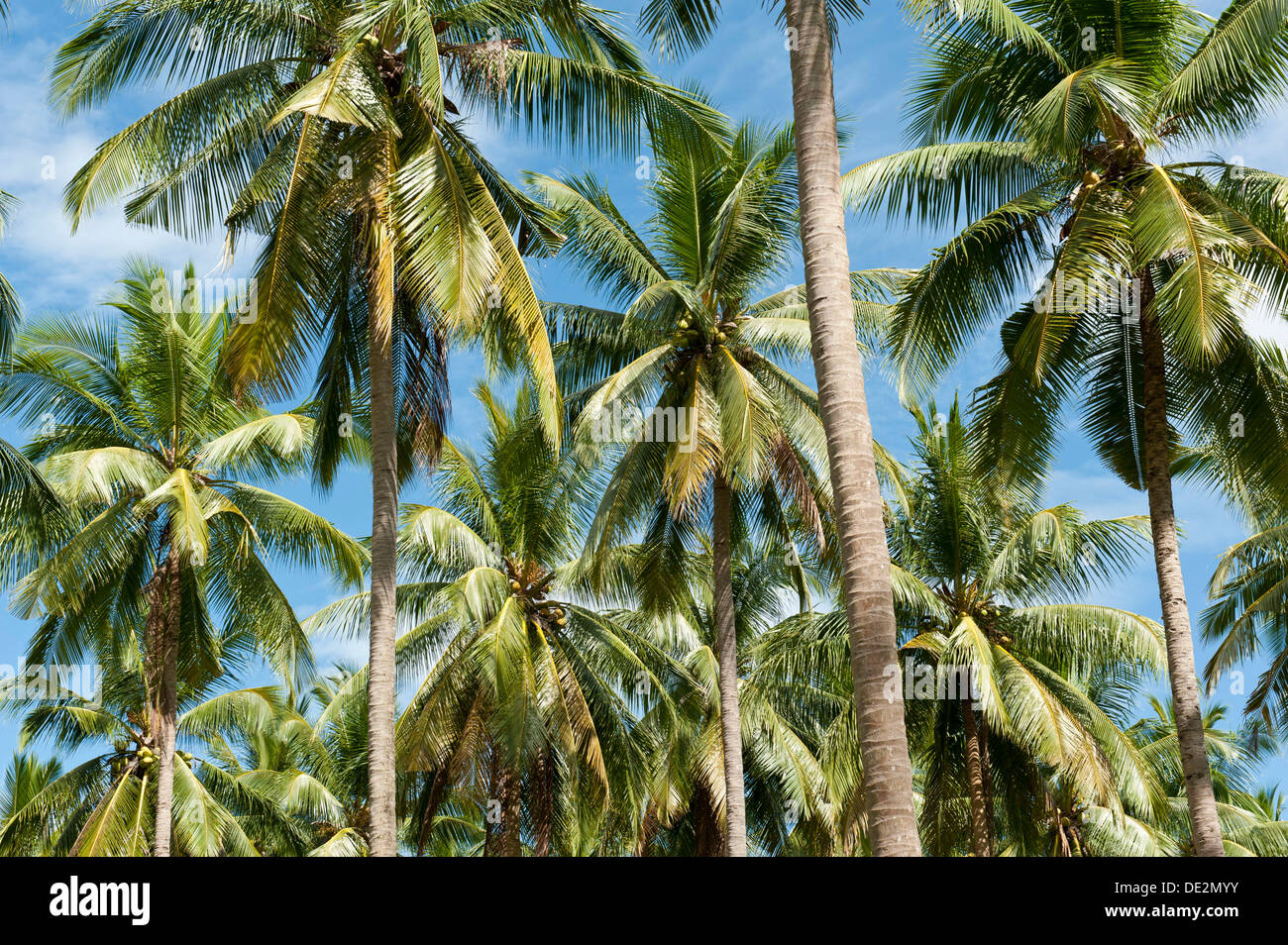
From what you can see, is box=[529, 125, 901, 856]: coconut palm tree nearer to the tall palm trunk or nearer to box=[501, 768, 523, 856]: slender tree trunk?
box=[501, 768, 523, 856]: slender tree trunk

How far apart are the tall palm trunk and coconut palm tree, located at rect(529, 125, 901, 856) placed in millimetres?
7974

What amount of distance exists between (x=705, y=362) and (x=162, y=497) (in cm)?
829

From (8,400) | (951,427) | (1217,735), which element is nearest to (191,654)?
(8,400)

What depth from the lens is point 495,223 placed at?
13102mm

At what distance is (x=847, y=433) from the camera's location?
7660 millimetres

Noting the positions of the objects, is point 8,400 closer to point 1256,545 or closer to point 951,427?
point 951,427

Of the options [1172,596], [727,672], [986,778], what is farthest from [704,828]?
[1172,596]

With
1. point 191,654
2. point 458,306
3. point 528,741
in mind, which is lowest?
point 528,741

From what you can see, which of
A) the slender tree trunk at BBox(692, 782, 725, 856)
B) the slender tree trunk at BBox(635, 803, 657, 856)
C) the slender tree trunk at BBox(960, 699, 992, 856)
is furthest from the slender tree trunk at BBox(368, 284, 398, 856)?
the slender tree trunk at BBox(692, 782, 725, 856)

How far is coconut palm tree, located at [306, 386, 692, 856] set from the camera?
62.2 feet

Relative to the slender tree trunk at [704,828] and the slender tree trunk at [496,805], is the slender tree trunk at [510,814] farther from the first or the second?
the slender tree trunk at [704,828]

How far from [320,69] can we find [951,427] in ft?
39.5

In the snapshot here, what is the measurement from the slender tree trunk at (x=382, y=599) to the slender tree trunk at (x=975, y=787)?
10.2 meters
